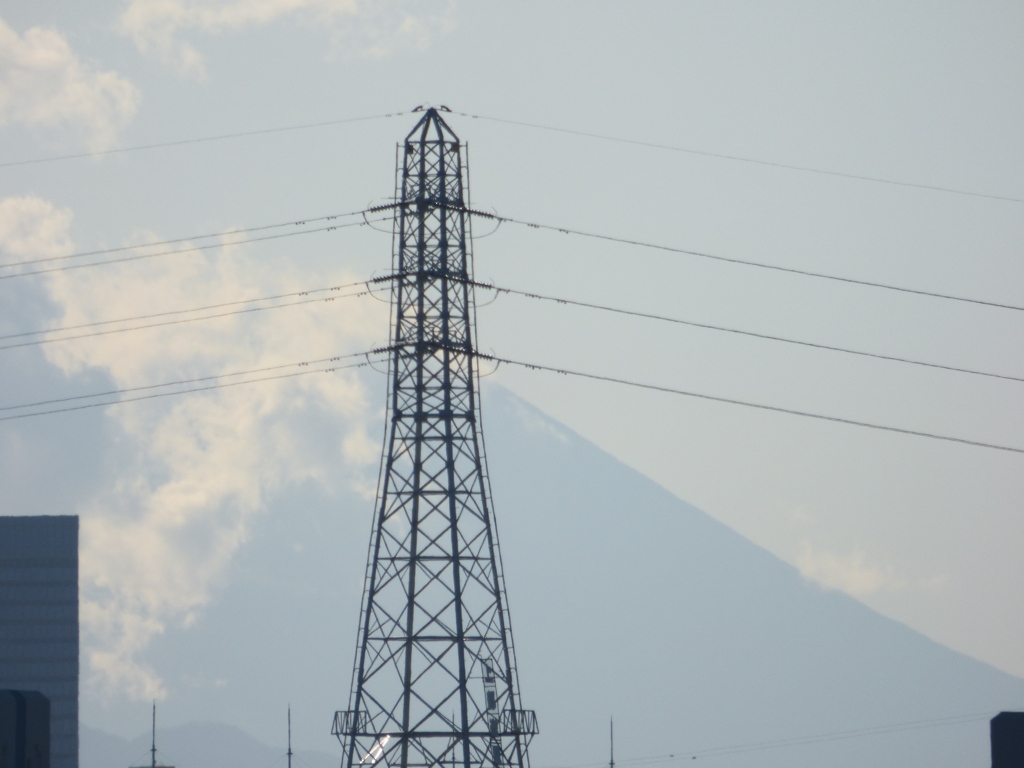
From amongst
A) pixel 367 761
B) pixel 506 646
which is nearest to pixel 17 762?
pixel 367 761

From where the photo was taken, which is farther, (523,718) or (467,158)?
(467,158)

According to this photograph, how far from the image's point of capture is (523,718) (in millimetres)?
54688

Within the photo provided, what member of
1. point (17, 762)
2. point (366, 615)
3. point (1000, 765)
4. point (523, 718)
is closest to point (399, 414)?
point (366, 615)

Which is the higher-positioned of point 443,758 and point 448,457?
point 448,457

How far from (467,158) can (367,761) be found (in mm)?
20542

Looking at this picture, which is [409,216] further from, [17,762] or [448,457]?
[17,762]

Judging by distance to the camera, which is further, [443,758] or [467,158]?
[467,158]

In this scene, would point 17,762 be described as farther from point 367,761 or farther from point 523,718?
point 523,718

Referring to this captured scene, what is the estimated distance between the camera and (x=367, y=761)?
5425 centimetres

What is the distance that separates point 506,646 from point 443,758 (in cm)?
401

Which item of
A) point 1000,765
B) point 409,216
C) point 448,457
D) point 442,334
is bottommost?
point 1000,765

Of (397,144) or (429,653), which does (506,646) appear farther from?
(397,144)

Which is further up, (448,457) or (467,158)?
(467,158)

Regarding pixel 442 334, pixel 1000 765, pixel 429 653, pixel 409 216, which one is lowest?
pixel 1000 765
